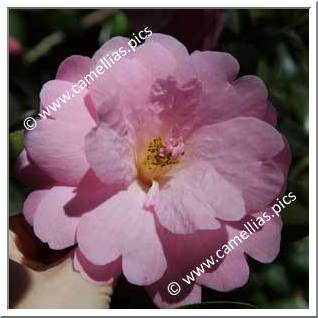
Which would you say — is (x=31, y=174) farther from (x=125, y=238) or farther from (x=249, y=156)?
(x=249, y=156)

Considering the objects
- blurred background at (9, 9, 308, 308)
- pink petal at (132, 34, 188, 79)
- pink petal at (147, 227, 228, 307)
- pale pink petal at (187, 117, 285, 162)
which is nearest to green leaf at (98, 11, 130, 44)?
blurred background at (9, 9, 308, 308)

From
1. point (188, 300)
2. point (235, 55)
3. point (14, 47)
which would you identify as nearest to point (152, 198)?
point (188, 300)

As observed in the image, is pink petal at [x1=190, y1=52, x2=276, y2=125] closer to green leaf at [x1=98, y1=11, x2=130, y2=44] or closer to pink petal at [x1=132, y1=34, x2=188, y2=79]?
pink petal at [x1=132, y1=34, x2=188, y2=79]

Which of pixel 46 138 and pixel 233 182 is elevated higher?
pixel 46 138

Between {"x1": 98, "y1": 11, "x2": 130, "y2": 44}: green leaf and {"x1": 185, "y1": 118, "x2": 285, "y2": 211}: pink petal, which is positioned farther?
{"x1": 98, "y1": 11, "x2": 130, "y2": 44}: green leaf
